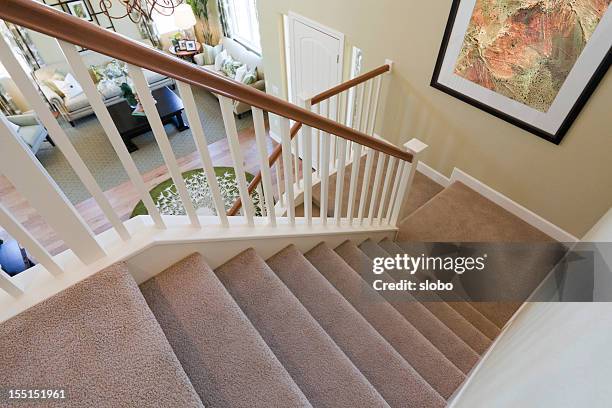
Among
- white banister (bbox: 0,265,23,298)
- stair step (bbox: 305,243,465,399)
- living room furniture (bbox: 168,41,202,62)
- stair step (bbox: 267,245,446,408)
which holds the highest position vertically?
white banister (bbox: 0,265,23,298)

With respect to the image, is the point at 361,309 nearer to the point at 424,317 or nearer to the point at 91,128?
the point at 424,317

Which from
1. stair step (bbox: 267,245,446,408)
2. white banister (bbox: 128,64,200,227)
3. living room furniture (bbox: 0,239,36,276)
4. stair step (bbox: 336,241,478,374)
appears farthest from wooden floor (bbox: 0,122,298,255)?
white banister (bbox: 128,64,200,227)

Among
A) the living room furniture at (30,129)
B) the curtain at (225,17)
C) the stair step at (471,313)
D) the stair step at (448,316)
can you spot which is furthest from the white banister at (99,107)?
the curtain at (225,17)

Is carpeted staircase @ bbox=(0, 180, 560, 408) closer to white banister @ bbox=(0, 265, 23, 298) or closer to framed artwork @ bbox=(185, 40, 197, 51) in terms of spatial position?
white banister @ bbox=(0, 265, 23, 298)

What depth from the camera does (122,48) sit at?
885mm

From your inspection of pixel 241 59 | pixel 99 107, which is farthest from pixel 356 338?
pixel 241 59

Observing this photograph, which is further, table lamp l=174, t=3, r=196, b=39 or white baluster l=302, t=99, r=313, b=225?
table lamp l=174, t=3, r=196, b=39

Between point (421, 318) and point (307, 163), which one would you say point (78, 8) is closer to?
point (307, 163)

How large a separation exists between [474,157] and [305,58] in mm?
2194

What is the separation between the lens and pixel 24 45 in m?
5.81

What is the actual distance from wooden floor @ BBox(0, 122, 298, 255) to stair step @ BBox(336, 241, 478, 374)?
227 cm

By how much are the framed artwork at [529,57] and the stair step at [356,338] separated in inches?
75.9

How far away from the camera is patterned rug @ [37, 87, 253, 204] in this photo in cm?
487

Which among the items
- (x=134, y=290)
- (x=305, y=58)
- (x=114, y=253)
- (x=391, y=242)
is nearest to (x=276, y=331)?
(x=134, y=290)
